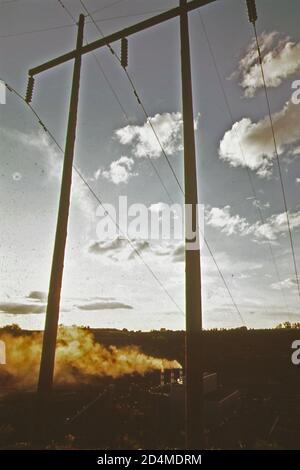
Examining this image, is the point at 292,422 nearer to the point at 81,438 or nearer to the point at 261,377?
the point at 81,438

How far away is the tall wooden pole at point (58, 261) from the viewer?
779 centimetres

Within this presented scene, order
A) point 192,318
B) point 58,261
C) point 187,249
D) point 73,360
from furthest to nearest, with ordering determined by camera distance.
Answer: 1. point 73,360
2. point 58,261
3. point 187,249
4. point 192,318

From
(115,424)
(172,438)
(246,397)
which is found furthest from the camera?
(246,397)

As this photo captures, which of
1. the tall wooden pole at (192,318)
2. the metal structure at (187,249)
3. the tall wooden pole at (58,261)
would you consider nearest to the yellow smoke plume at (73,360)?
the tall wooden pole at (58,261)

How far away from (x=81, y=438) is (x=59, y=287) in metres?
9.92

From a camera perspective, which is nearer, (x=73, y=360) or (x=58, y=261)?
(x=58, y=261)

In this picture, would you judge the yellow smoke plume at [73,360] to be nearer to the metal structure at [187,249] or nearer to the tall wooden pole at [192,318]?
the metal structure at [187,249]

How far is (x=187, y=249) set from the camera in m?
6.38

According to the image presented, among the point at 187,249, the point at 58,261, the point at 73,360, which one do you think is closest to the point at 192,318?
the point at 187,249

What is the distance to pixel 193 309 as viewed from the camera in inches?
239

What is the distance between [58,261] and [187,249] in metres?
3.85

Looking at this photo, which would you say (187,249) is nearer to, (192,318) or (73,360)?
(192,318)
